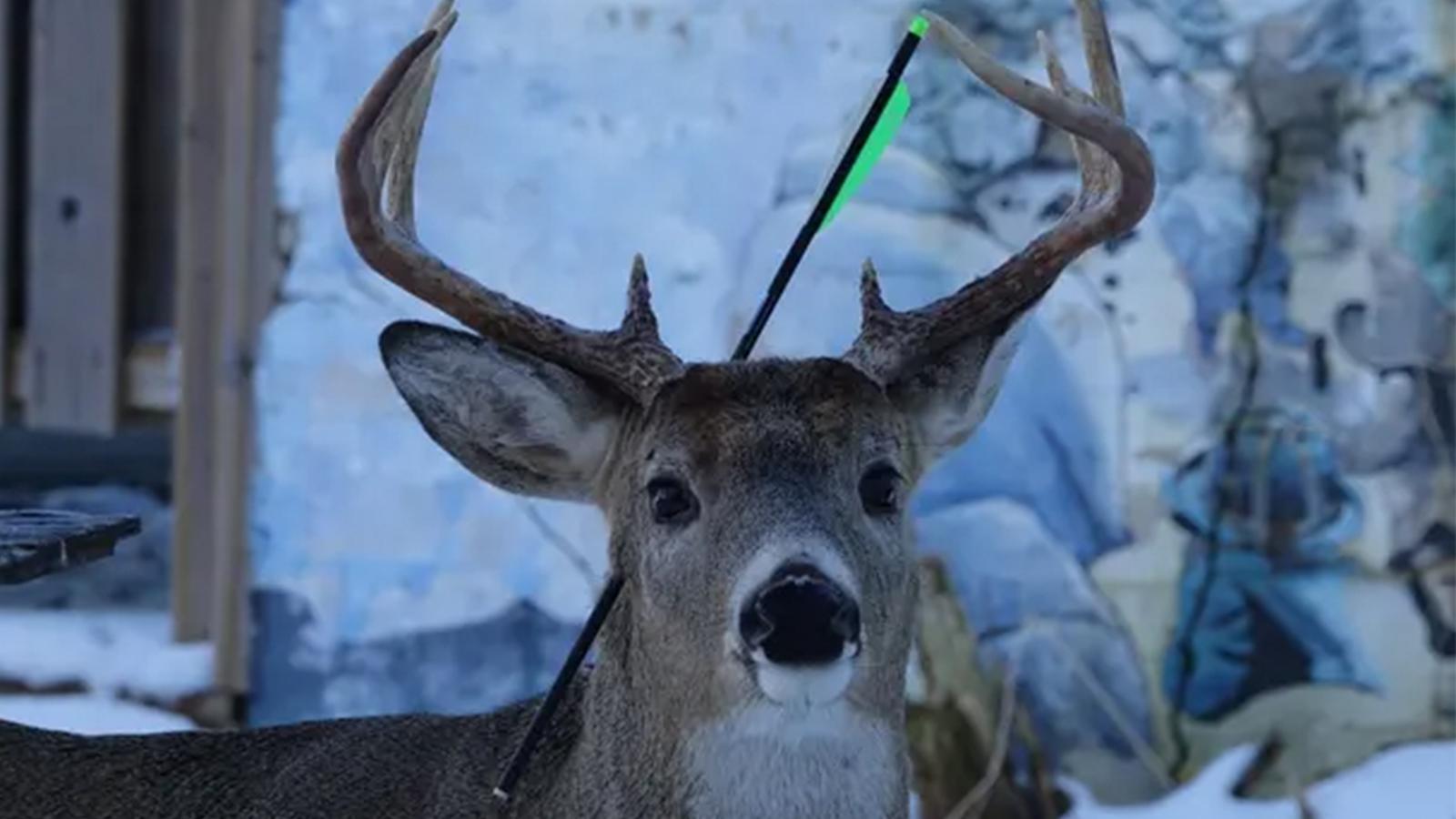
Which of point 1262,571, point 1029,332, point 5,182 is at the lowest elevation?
point 1262,571

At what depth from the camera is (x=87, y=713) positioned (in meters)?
6.80

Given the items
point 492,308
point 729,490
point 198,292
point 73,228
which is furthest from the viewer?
point 73,228

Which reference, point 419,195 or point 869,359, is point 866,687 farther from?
point 419,195

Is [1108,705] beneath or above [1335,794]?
above

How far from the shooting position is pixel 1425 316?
6.56 metres

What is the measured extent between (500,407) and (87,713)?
366 centimetres

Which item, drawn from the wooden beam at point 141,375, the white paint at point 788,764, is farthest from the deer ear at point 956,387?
the wooden beam at point 141,375

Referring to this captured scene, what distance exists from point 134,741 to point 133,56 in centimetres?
377

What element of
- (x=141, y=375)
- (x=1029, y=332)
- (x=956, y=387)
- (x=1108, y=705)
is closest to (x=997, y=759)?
(x=1108, y=705)

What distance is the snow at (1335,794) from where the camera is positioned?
6.42 meters

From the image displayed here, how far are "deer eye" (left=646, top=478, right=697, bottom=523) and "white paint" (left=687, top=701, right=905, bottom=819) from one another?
0.29m

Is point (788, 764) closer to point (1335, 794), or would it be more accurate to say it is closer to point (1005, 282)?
point (1005, 282)

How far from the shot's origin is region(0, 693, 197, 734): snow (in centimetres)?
670

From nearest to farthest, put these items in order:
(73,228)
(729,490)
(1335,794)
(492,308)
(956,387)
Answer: (729,490), (492,308), (956,387), (1335,794), (73,228)
